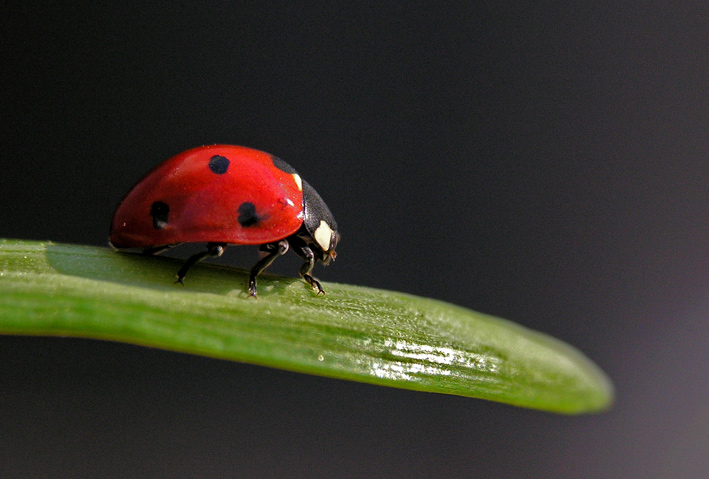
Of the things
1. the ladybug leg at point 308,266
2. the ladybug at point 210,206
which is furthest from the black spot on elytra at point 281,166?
the ladybug leg at point 308,266

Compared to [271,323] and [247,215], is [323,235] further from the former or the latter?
[271,323]

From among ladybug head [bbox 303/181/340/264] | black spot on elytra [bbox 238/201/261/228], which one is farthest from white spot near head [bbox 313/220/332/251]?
black spot on elytra [bbox 238/201/261/228]

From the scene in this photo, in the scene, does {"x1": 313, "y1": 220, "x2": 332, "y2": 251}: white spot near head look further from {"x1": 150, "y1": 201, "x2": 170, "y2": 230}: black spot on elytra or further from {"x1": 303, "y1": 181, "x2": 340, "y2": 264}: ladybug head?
{"x1": 150, "y1": 201, "x2": 170, "y2": 230}: black spot on elytra

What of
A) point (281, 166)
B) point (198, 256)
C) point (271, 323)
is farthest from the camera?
point (281, 166)

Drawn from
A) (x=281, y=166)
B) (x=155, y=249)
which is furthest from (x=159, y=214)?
(x=281, y=166)

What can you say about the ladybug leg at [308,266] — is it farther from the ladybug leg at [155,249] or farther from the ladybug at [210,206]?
the ladybug leg at [155,249]
